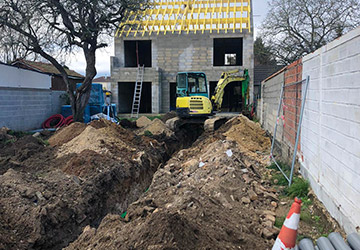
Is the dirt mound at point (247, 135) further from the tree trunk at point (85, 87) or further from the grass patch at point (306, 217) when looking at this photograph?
the tree trunk at point (85, 87)

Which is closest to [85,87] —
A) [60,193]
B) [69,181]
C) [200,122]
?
[200,122]

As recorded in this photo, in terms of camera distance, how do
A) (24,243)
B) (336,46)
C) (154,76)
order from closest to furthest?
(336,46), (24,243), (154,76)

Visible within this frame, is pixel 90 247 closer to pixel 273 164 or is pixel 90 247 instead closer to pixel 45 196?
pixel 45 196

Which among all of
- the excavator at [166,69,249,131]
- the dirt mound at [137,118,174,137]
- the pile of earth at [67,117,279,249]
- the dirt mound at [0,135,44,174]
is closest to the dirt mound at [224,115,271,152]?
the excavator at [166,69,249,131]

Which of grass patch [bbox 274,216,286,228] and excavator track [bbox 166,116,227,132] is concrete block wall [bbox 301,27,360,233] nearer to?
grass patch [bbox 274,216,286,228]

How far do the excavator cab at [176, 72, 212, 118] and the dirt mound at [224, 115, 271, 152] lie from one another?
1330mm

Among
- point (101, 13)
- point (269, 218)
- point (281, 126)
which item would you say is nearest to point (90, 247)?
point (269, 218)

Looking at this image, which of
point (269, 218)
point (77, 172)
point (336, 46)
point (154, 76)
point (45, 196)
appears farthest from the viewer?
point (154, 76)

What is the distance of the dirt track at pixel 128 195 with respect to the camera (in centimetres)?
429

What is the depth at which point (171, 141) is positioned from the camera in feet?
49.8

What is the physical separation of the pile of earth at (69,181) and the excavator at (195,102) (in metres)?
2.48

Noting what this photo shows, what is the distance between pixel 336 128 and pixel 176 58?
21.2 m

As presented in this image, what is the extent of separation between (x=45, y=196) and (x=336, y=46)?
5.91 m

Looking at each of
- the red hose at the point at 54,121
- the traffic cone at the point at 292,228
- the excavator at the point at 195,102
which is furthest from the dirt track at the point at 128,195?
the red hose at the point at 54,121
